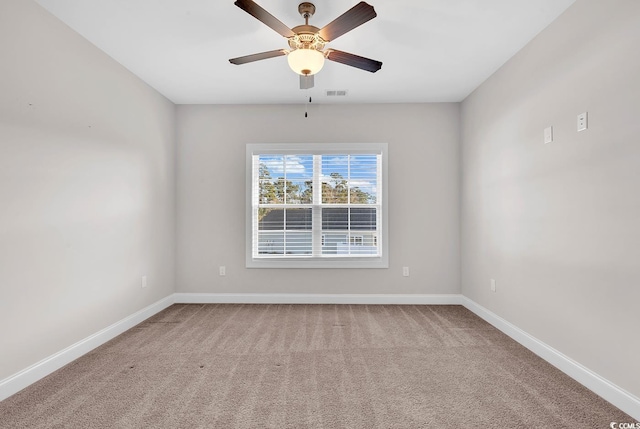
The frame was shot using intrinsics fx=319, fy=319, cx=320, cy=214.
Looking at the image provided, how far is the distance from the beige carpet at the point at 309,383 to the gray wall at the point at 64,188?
0.42 meters

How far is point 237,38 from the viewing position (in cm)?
269

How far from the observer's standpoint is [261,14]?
1.94 meters

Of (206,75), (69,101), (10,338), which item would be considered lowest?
(10,338)

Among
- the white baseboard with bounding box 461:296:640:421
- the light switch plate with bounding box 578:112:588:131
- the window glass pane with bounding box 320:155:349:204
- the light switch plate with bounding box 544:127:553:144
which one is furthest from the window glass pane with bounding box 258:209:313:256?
the light switch plate with bounding box 578:112:588:131

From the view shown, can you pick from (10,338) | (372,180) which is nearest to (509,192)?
(372,180)

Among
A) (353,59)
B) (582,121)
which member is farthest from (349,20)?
(582,121)

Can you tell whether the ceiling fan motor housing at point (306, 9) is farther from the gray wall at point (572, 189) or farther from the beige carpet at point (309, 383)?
the beige carpet at point (309, 383)

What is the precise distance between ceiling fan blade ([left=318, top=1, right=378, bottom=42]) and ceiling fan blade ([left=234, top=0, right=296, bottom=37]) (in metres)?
0.25

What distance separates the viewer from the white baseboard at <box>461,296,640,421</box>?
73.9 inches

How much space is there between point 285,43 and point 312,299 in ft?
9.78

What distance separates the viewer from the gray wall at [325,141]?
13.9 feet

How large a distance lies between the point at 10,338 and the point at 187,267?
87.2 inches

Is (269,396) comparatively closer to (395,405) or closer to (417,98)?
(395,405)

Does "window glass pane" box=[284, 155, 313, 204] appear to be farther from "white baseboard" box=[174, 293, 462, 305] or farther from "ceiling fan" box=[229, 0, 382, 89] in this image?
"ceiling fan" box=[229, 0, 382, 89]
